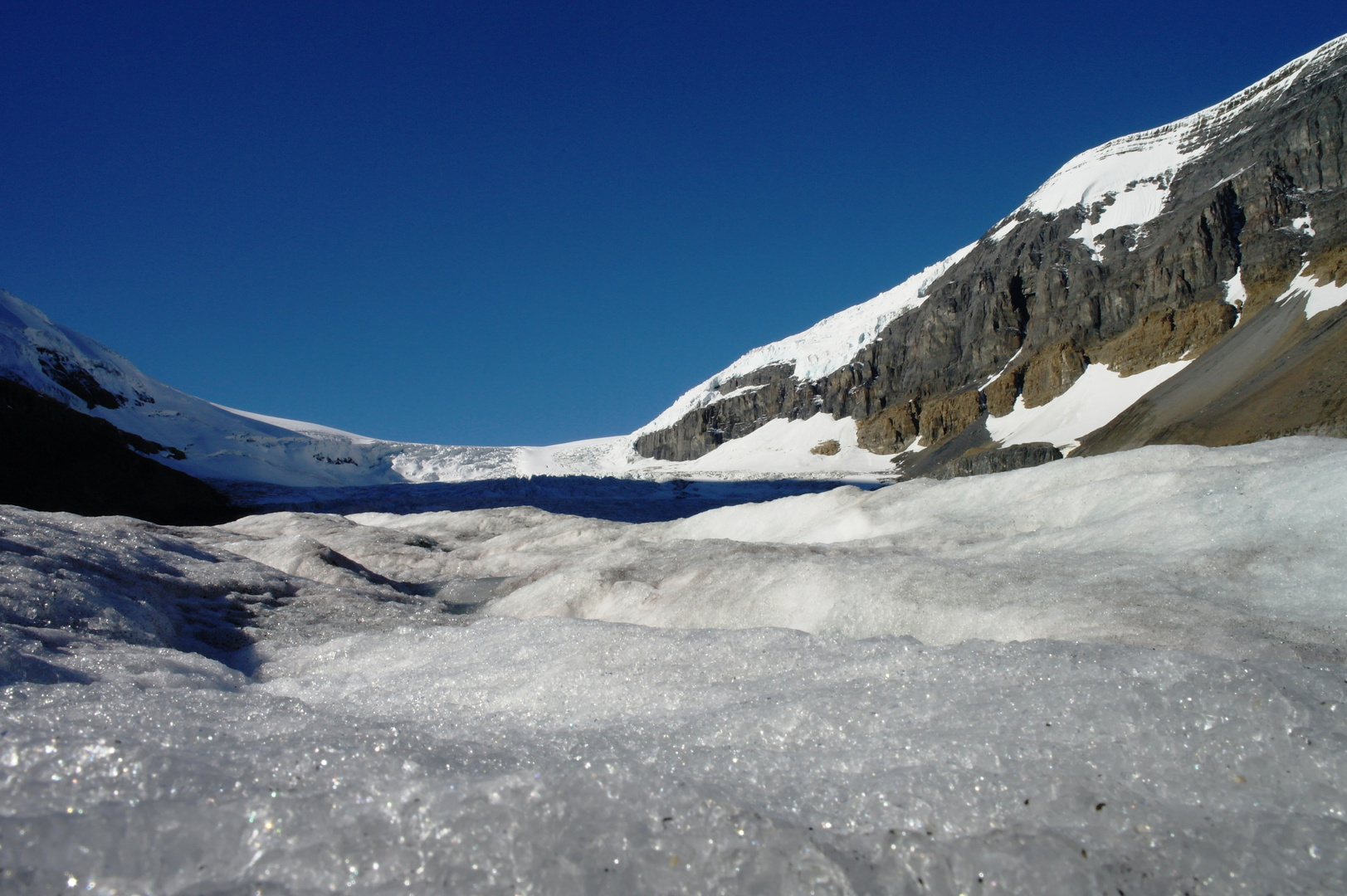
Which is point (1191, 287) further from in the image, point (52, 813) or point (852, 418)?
point (52, 813)

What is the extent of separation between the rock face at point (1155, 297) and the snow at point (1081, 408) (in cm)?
115

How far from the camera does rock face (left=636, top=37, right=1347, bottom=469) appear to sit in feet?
126

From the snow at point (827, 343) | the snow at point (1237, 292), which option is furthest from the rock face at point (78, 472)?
the snow at point (827, 343)

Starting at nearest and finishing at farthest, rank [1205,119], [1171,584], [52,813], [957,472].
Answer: [52,813] < [1171,584] < [957,472] < [1205,119]

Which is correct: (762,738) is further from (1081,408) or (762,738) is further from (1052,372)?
(1052,372)

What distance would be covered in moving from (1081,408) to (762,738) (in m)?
72.7

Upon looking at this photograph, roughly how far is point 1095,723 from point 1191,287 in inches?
3050

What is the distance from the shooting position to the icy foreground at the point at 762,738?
210 cm

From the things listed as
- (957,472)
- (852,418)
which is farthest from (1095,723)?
(852,418)

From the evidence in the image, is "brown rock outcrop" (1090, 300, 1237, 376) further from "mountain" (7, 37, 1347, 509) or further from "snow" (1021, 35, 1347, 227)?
"snow" (1021, 35, 1347, 227)

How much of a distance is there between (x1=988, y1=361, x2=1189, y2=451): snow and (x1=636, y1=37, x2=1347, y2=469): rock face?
45.4 inches

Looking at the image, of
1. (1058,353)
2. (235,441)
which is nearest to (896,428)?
(1058,353)

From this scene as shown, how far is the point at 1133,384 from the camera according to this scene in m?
63.2

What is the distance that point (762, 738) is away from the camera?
122 inches
